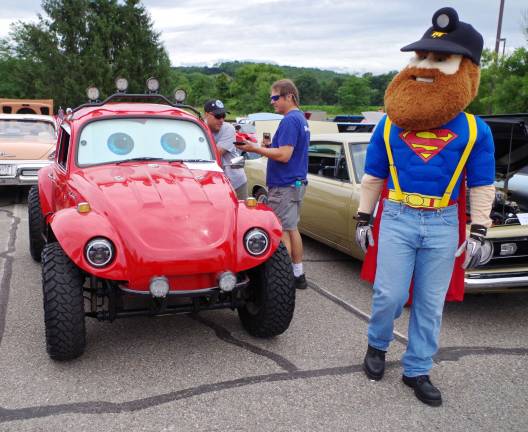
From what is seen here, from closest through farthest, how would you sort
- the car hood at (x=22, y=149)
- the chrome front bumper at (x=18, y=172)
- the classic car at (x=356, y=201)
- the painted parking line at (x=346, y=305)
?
the painted parking line at (x=346, y=305), the classic car at (x=356, y=201), the chrome front bumper at (x=18, y=172), the car hood at (x=22, y=149)

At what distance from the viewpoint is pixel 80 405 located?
3.04 metres

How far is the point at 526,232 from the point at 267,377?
2514 mm

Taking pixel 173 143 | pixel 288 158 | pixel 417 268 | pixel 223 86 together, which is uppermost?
pixel 223 86

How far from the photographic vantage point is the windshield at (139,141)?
14.5 feet

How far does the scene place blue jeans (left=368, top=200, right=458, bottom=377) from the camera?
121 inches

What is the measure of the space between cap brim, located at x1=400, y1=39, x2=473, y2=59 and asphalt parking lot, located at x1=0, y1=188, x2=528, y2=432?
80.5 inches

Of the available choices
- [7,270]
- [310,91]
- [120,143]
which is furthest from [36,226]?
[310,91]

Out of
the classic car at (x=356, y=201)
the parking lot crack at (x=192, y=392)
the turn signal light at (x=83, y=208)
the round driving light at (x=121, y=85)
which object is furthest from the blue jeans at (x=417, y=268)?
the round driving light at (x=121, y=85)

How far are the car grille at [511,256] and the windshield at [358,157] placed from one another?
1794mm

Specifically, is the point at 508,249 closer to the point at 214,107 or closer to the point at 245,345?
the point at 245,345

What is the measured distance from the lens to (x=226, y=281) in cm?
340

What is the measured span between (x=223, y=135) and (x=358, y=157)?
154 cm

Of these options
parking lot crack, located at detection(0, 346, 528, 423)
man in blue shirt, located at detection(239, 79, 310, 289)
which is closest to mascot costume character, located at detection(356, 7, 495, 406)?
parking lot crack, located at detection(0, 346, 528, 423)

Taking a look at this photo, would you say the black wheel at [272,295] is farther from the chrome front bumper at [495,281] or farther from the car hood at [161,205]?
the chrome front bumper at [495,281]
